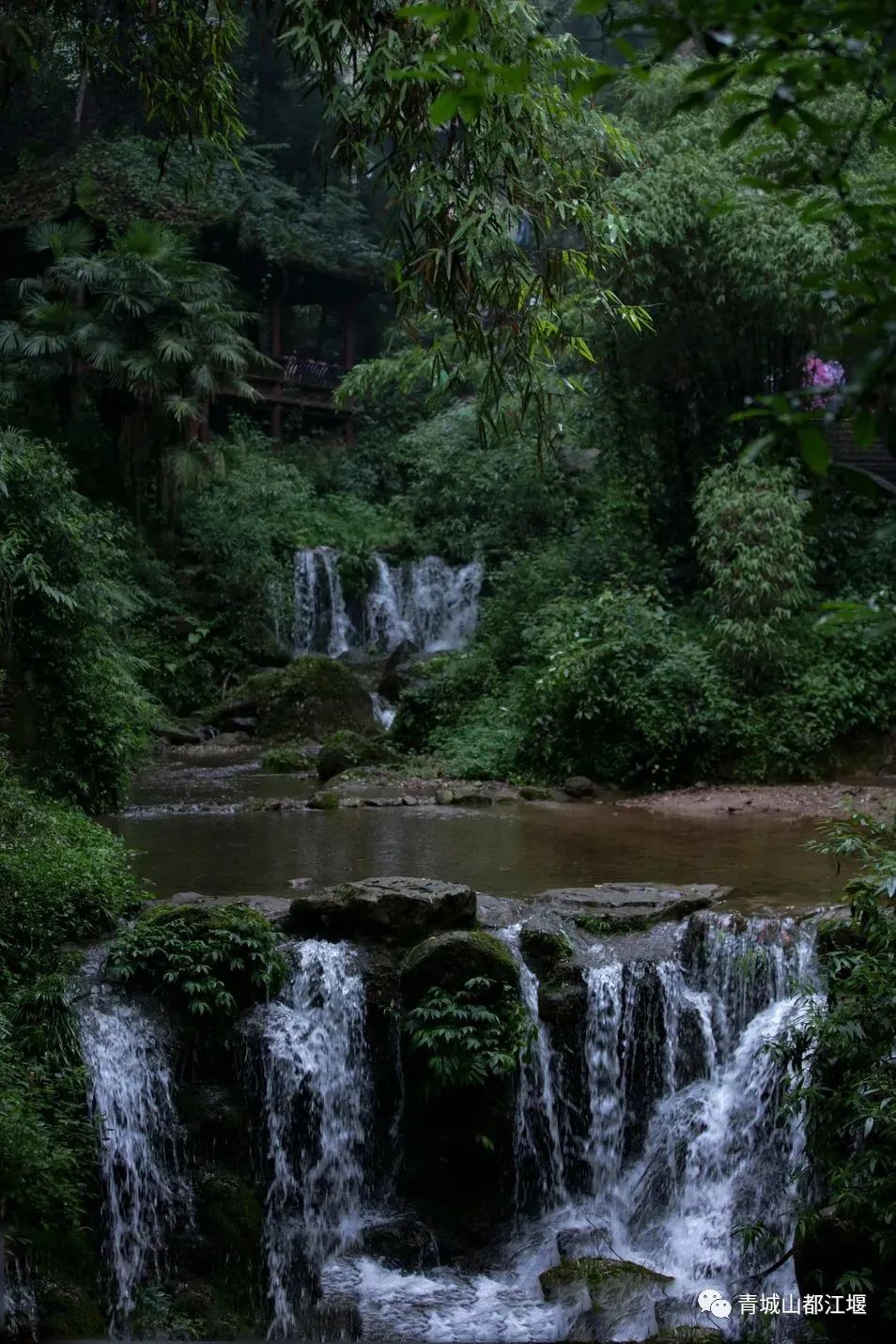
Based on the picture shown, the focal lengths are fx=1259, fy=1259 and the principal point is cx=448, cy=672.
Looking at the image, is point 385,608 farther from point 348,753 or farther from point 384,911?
point 384,911

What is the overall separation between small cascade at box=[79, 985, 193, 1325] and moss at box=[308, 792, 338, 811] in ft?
18.5

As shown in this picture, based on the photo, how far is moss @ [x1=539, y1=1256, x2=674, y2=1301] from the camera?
254 inches

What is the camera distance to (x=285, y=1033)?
7.28 m

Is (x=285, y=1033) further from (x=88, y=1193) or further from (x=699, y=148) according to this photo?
(x=699, y=148)

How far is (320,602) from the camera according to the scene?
71.9 ft

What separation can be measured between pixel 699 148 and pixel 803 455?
1556cm

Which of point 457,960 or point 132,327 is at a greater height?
point 132,327

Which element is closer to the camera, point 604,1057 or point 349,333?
point 604,1057

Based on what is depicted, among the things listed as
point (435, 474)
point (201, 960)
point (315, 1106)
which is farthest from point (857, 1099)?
point (435, 474)

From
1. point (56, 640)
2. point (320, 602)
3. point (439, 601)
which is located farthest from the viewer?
point (320, 602)

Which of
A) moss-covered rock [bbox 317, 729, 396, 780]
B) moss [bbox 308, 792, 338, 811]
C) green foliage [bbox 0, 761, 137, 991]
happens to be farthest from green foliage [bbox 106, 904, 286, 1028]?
moss-covered rock [bbox 317, 729, 396, 780]

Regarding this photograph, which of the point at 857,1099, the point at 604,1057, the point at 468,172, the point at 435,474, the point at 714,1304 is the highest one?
the point at 435,474

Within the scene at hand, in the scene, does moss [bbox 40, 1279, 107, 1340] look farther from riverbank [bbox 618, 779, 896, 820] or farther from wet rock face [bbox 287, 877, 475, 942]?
riverbank [bbox 618, 779, 896, 820]

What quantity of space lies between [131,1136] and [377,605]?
610 inches
